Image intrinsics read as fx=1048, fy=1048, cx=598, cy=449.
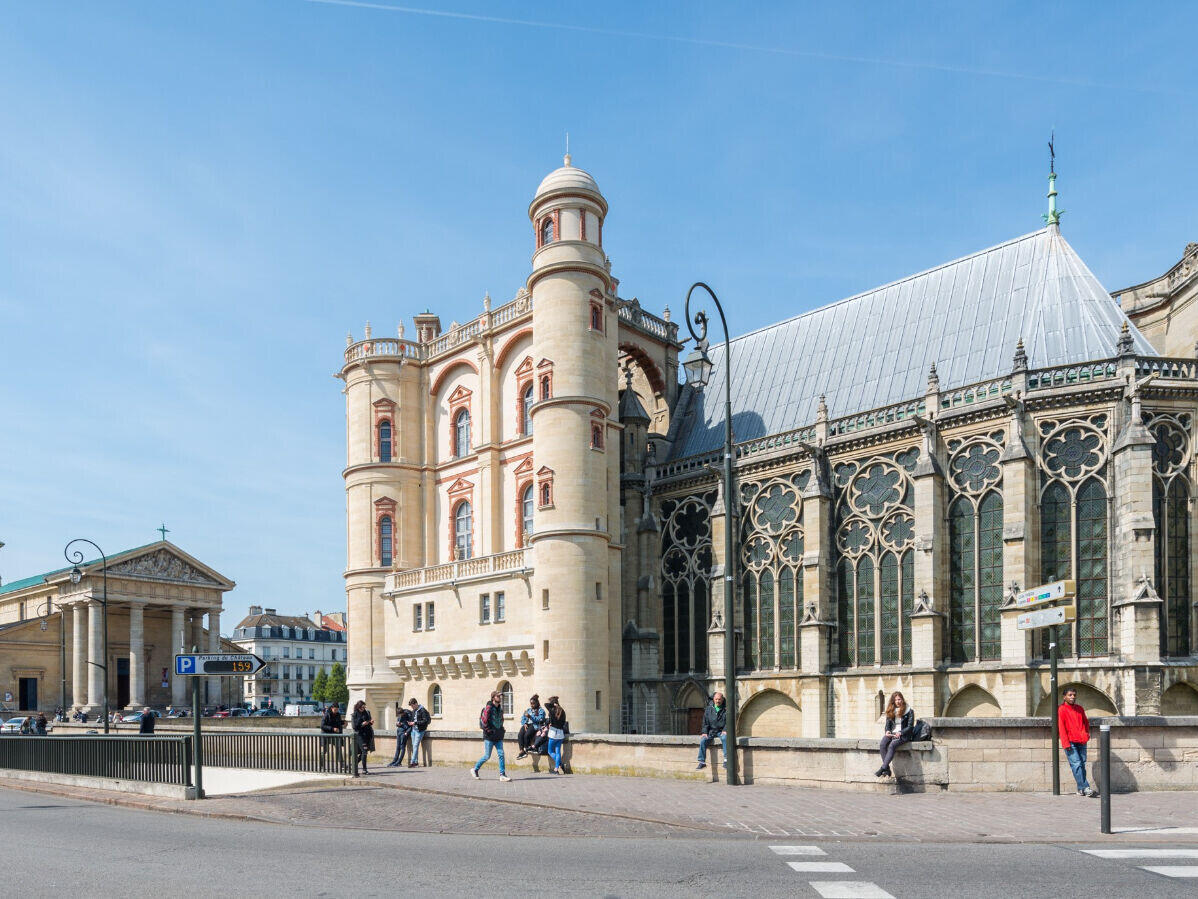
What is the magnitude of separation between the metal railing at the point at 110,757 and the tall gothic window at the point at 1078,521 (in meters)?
23.2

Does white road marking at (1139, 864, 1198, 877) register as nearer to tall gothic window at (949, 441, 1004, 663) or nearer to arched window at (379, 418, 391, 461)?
tall gothic window at (949, 441, 1004, 663)

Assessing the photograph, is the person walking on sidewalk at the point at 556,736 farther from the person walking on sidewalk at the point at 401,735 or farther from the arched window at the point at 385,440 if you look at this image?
the arched window at the point at 385,440

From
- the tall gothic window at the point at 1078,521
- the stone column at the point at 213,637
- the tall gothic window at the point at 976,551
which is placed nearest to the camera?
the tall gothic window at the point at 1078,521

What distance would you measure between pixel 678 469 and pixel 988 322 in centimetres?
1272

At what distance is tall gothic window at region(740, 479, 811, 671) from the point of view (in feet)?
120

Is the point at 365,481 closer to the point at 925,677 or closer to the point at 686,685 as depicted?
the point at 686,685

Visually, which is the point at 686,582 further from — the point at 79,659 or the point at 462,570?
the point at 79,659

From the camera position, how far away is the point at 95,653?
72.5 meters

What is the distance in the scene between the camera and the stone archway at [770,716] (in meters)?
36.1

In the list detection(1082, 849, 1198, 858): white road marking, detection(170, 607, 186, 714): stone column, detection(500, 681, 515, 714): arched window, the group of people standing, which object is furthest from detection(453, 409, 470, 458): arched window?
detection(170, 607, 186, 714): stone column

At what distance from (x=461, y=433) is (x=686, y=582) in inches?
494

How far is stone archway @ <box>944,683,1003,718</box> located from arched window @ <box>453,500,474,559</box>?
829 inches

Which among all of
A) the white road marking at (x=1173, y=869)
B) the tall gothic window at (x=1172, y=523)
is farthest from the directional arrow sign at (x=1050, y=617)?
the tall gothic window at (x=1172, y=523)

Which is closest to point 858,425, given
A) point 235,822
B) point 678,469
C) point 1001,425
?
point 1001,425
